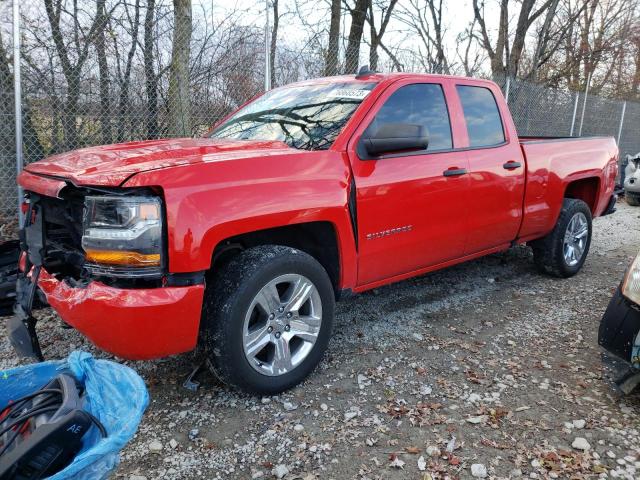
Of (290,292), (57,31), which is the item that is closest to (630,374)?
(290,292)

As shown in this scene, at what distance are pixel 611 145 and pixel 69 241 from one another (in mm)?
5434

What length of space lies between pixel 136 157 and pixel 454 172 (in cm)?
227

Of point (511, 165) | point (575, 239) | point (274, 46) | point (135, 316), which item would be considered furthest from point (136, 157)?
point (274, 46)

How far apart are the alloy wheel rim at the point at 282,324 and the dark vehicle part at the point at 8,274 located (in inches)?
58.5

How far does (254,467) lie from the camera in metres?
2.37

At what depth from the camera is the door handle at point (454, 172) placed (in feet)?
12.1

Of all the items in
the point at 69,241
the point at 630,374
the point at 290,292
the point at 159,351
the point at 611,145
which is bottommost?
the point at 630,374

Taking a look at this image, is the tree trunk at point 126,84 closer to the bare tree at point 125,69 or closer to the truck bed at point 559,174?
the bare tree at point 125,69

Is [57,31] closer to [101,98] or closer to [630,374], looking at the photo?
[101,98]

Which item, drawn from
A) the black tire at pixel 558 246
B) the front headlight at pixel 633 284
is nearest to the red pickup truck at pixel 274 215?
the black tire at pixel 558 246

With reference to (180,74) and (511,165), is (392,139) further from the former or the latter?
(180,74)

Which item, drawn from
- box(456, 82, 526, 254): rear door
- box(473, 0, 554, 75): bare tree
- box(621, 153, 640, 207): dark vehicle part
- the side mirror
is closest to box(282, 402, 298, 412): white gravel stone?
the side mirror

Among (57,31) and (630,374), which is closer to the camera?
(630,374)

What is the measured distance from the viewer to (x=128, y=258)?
2311mm
